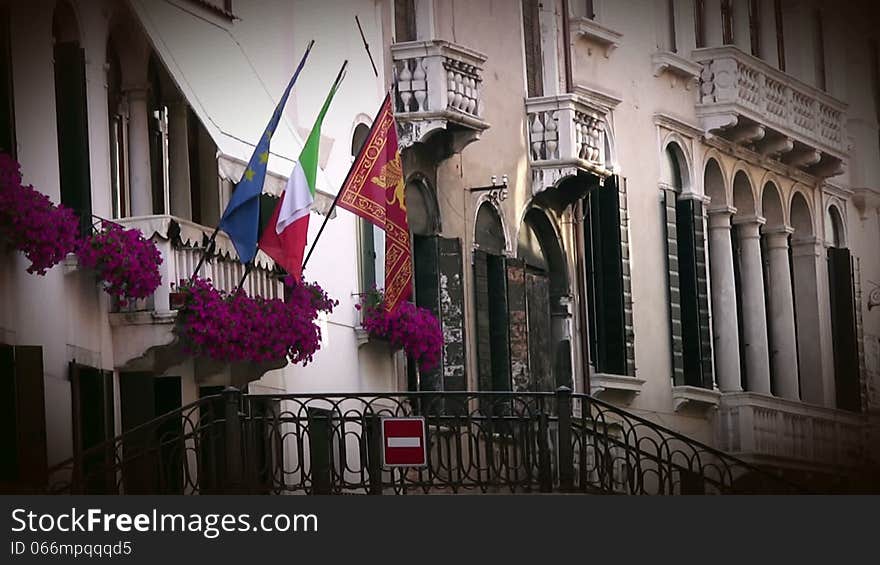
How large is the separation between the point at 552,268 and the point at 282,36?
6.12 m

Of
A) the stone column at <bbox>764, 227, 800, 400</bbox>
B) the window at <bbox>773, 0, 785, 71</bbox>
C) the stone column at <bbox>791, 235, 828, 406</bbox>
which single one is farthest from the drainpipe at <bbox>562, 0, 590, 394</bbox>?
the window at <bbox>773, 0, 785, 71</bbox>

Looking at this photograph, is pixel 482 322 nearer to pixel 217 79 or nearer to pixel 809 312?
pixel 217 79

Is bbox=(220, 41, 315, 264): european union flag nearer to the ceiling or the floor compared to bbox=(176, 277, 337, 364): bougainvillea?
nearer to the ceiling

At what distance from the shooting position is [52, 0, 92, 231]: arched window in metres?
20.3

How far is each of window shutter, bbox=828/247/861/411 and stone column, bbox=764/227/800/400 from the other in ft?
2.16

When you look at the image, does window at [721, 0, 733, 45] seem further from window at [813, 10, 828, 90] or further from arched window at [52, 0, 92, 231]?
arched window at [52, 0, 92, 231]

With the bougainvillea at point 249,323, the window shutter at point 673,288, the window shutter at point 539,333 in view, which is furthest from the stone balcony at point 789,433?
the bougainvillea at point 249,323

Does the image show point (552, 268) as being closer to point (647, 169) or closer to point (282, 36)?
point (647, 169)

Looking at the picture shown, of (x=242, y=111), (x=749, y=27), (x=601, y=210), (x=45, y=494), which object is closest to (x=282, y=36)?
(x=242, y=111)

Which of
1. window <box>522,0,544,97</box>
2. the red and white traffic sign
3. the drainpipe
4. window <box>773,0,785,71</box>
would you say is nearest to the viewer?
the red and white traffic sign

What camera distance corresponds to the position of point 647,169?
29.7 m

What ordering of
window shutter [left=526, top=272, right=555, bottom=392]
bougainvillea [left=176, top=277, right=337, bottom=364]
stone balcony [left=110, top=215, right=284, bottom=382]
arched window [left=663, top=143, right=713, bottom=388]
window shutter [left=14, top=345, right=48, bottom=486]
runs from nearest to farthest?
window shutter [left=14, top=345, right=48, bottom=486] → stone balcony [left=110, top=215, right=284, bottom=382] → bougainvillea [left=176, top=277, right=337, bottom=364] → window shutter [left=526, top=272, right=555, bottom=392] → arched window [left=663, top=143, right=713, bottom=388]

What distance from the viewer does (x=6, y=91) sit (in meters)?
20.0

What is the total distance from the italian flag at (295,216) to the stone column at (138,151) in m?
0.92
